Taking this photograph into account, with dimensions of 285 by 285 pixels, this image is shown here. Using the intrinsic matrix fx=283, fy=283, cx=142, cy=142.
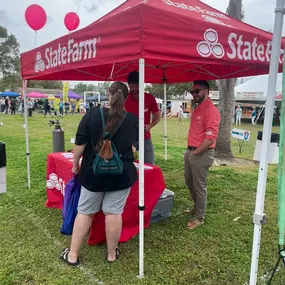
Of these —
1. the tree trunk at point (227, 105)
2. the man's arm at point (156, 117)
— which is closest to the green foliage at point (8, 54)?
the tree trunk at point (227, 105)

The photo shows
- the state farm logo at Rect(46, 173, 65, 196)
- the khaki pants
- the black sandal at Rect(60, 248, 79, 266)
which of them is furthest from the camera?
the state farm logo at Rect(46, 173, 65, 196)

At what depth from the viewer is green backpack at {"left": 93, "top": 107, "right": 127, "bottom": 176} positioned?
2.33 meters

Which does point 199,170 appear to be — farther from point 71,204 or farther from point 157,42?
point 157,42

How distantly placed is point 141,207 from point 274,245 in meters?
1.73

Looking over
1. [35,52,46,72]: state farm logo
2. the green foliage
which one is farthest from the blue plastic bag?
the green foliage

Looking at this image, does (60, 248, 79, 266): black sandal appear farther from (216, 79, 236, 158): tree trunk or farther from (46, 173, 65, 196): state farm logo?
(216, 79, 236, 158): tree trunk

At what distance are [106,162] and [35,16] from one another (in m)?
3.14

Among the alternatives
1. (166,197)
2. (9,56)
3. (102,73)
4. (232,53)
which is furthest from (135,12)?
(9,56)

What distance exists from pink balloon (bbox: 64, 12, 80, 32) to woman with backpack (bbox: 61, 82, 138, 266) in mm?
1859

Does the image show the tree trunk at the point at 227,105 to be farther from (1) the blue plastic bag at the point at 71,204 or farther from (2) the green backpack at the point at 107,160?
(2) the green backpack at the point at 107,160

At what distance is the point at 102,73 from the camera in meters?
5.55

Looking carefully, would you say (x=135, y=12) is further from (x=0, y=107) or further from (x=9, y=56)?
(x=9, y=56)

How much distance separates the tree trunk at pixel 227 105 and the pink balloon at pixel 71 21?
4.64 metres

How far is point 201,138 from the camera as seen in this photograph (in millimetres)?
3252
